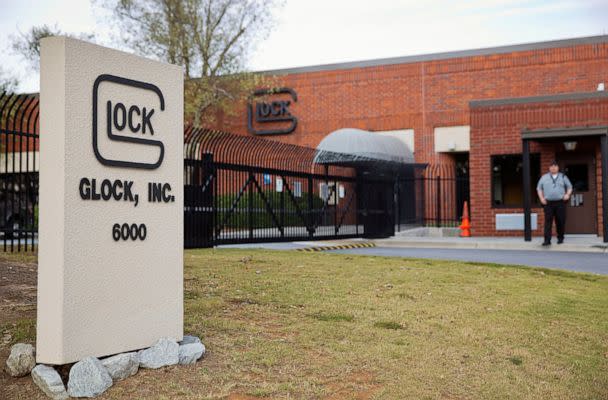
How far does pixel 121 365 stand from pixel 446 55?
2803 centimetres

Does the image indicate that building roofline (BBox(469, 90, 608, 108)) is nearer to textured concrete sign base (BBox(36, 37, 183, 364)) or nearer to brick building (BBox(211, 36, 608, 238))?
brick building (BBox(211, 36, 608, 238))

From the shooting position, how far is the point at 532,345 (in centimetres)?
591

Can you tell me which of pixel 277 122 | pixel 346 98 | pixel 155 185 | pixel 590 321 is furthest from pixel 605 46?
pixel 155 185

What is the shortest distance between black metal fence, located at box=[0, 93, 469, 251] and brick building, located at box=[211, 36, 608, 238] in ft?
12.1

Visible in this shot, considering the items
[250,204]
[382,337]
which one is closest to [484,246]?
[250,204]

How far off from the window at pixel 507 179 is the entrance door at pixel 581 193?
912 mm

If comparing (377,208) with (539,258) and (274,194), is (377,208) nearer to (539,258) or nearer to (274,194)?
(274,194)

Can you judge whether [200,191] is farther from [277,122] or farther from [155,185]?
[277,122]

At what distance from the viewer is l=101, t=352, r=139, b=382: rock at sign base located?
4.53m

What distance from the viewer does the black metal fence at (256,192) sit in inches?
496

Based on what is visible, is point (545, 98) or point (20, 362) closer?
point (20, 362)

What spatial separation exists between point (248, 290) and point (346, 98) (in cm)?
2554

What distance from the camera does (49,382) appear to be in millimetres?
4238

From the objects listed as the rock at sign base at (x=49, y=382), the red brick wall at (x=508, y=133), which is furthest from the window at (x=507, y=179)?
the rock at sign base at (x=49, y=382)
